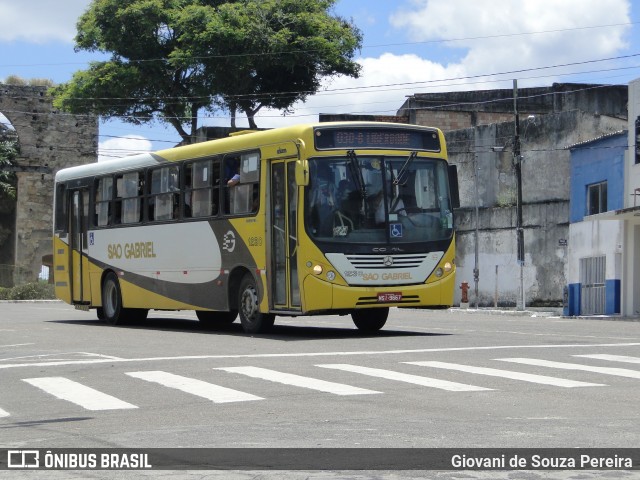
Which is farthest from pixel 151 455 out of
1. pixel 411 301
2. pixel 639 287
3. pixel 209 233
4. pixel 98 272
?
pixel 639 287

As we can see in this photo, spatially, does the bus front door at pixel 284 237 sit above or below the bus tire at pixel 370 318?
above

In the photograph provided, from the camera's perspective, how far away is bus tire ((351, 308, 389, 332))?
22453mm

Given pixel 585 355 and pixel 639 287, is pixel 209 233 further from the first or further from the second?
pixel 639 287

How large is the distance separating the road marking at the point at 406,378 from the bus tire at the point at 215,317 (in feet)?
36.5

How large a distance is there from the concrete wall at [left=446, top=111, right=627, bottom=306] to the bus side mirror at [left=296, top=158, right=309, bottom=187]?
90.7 feet

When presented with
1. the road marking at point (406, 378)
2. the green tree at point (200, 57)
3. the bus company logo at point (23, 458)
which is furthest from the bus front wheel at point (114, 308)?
the green tree at point (200, 57)

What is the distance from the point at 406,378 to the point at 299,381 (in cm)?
114

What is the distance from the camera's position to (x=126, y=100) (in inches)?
2482

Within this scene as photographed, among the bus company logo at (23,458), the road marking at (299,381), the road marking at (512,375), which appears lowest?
the bus company logo at (23,458)

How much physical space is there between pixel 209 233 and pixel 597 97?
A: 38.0 m

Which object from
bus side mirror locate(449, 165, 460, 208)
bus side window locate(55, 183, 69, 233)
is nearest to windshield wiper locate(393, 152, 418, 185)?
bus side mirror locate(449, 165, 460, 208)

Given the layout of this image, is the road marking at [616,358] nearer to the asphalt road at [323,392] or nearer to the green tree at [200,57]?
the asphalt road at [323,392]

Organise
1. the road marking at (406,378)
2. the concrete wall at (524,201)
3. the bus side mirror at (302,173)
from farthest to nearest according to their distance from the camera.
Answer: the concrete wall at (524,201) → the bus side mirror at (302,173) → the road marking at (406,378)

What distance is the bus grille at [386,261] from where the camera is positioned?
791 inches
